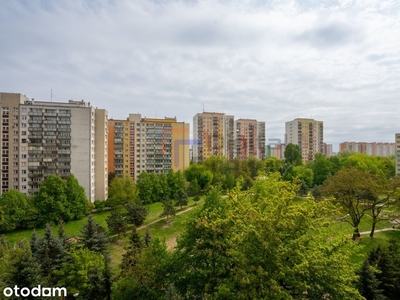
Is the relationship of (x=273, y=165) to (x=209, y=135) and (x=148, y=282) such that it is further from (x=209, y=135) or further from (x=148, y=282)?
(x=148, y=282)

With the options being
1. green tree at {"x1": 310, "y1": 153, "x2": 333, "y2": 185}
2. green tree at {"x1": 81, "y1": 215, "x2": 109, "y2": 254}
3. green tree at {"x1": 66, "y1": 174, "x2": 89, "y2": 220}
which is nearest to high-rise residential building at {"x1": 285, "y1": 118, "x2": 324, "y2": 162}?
green tree at {"x1": 310, "y1": 153, "x2": 333, "y2": 185}

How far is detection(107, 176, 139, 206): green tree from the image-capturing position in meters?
36.2

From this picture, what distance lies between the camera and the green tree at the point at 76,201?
33.4m

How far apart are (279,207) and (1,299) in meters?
15.0

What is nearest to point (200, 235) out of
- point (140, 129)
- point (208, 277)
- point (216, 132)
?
point (208, 277)

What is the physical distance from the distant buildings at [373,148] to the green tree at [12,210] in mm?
111535

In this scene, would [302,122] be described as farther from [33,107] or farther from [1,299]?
[1,299]

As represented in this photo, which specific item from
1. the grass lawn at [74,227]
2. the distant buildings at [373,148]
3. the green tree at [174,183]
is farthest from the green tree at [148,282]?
the distant buildings at [373,148]

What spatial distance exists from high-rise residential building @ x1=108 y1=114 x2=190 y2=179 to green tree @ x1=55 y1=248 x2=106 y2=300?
3425cm

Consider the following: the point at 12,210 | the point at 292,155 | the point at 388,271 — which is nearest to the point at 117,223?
the point at 12,210

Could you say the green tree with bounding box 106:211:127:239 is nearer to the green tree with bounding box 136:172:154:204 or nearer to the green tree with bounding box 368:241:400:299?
the green tree with bounding box 136:172:154:204

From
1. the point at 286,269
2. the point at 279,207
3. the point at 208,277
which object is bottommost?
the point at 208,277

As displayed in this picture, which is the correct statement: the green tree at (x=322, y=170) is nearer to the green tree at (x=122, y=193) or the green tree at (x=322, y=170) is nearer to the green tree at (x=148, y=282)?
the green tree at (x=122, y=193)

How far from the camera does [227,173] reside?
49.9 meters
